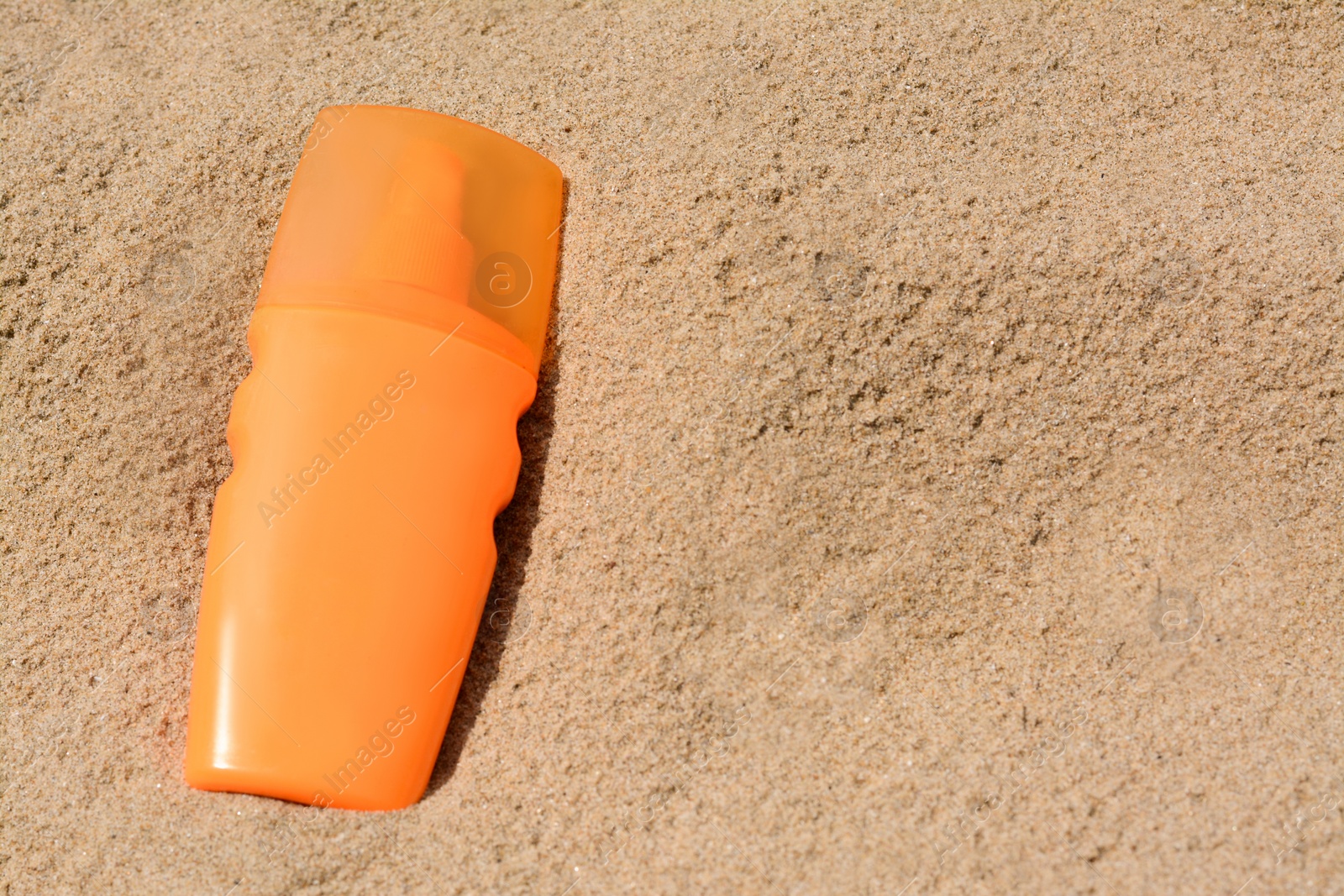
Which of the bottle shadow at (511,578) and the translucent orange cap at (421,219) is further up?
the translucent orange cap at (421,219)

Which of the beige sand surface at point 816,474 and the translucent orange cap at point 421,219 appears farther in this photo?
the translucent orange cap at point 421,219

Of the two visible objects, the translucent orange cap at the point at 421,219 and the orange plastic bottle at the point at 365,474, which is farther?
the translucent orange cap at the point at 421,219

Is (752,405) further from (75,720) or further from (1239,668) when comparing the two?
(75,720)

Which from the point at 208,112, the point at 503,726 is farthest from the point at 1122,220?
the point at 208,112

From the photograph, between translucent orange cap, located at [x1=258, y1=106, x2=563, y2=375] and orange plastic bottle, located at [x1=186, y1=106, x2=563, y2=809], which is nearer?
orange plastic bottle, located at [x1=186, y1=106, x2=563, y2=809]

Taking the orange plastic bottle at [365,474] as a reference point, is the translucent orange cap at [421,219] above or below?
above
